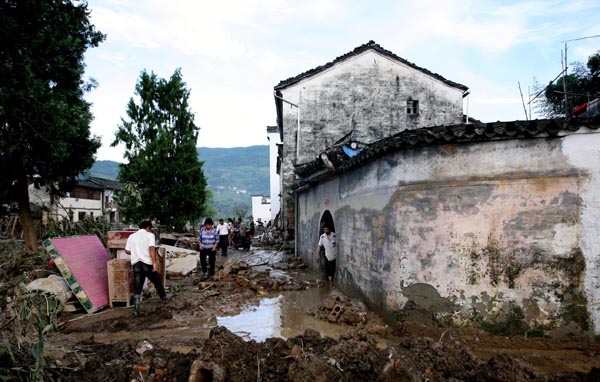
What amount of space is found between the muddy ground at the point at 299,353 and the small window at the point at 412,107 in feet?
44.0

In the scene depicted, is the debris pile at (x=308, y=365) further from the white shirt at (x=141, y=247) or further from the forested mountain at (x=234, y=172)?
the forested mountain at (x=234, y=172)

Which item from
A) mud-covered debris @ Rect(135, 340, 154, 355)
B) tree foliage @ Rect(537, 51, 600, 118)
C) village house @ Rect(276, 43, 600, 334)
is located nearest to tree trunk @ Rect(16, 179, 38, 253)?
mud-covered debris @ Rect(135, 340, 154, 355)

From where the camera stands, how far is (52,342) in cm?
600

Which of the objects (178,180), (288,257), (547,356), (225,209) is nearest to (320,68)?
(288,257)

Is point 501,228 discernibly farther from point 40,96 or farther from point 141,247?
point 40,96

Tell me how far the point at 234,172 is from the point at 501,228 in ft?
513

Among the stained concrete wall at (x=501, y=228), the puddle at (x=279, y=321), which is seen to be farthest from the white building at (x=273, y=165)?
the stained concrete wall at (x=501, y=228)

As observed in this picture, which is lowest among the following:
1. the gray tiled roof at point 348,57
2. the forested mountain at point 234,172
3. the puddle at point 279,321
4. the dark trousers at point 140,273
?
the puddle at point 279,321

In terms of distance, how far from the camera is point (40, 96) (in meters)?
10.7

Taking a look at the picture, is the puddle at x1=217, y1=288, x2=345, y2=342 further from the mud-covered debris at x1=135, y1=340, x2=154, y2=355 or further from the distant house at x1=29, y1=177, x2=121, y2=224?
the distant house at x1=29, y1=177, x2=121, y2=224

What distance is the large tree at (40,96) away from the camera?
10.5m

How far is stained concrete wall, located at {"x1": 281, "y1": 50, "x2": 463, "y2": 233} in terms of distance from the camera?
18.8 m

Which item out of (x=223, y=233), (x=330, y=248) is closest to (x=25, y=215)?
(x=223, y=233)

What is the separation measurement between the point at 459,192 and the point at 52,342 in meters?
6.57
